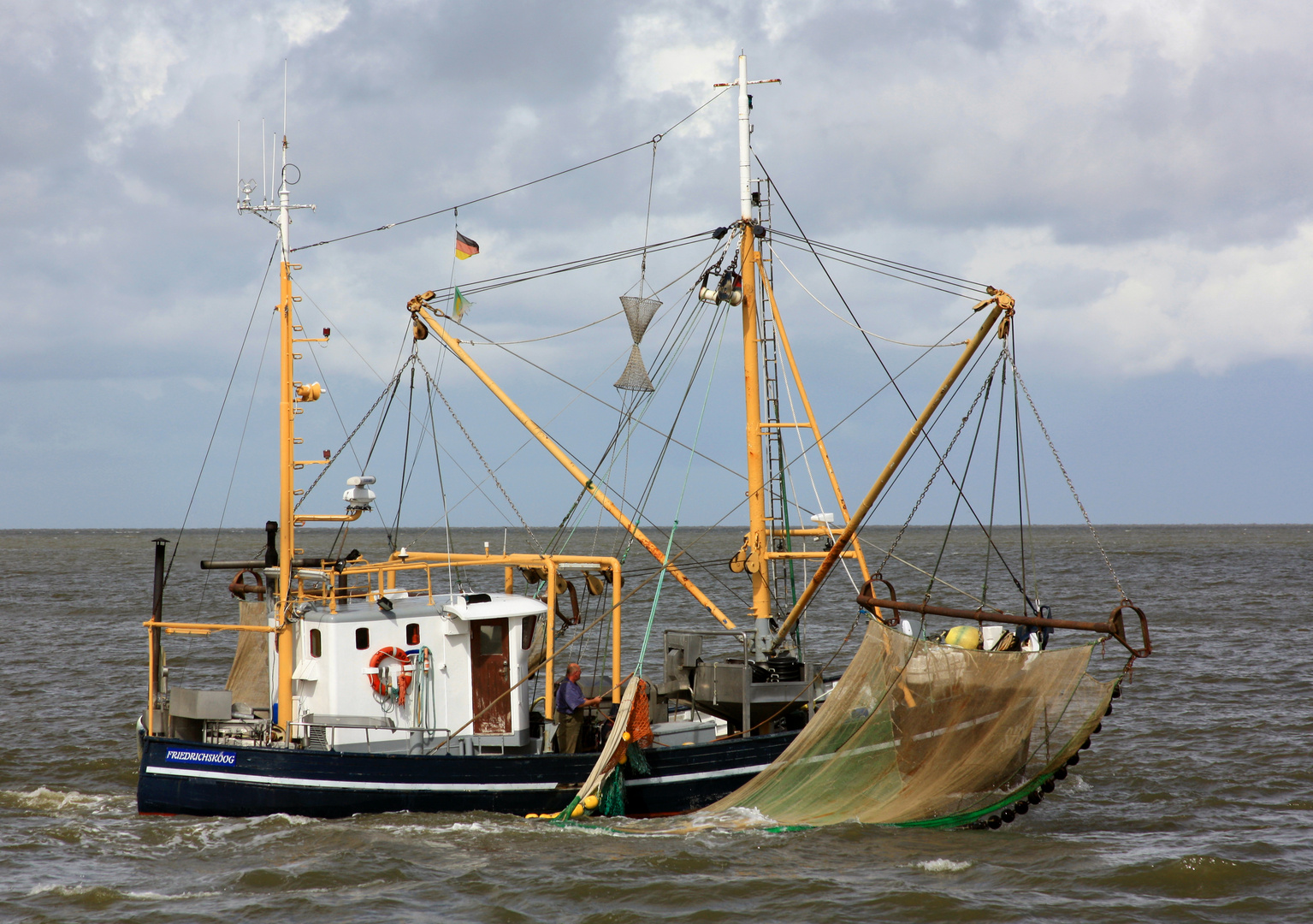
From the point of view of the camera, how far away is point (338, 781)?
14734 millimetres

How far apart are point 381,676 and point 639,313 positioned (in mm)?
6540

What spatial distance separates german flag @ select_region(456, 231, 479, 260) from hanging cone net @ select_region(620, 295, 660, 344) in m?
3.16

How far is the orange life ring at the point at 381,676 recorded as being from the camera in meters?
15.6

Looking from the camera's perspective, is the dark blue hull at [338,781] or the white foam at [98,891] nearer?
the white foam at [98,891]

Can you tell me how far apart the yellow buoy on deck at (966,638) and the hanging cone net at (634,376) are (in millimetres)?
6071

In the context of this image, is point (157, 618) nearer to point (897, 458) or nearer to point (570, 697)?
point (570, 697)

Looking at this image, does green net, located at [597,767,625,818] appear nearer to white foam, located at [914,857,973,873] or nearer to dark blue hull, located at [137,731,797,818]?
dark blue hull, located at [137,731,797,818]

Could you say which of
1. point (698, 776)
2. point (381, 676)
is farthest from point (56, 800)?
point (698, 776)

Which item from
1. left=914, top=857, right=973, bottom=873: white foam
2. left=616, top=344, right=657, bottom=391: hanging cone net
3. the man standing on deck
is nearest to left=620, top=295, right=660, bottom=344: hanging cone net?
left=616, top=344, right=657, bottom=391: hanging cone net

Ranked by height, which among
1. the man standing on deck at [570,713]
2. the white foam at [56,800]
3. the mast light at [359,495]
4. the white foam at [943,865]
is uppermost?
the mast light at [359,495]

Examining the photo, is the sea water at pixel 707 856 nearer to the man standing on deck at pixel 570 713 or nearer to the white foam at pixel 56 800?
the white foam at pixel 56 800

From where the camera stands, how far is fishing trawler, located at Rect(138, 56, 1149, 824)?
46.2 ft

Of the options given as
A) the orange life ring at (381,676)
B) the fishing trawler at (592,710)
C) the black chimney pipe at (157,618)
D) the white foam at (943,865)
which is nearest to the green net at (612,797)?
the fishing trawler at (592,710)

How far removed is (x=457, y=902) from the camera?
12.2m
